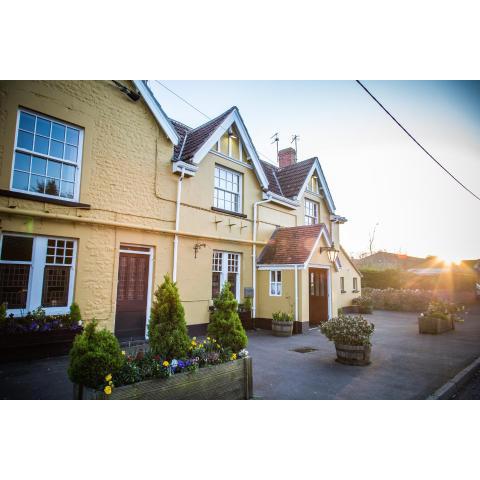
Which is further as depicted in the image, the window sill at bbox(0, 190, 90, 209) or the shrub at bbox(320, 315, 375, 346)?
the shrub at bbox(320, 315, 375, 346)

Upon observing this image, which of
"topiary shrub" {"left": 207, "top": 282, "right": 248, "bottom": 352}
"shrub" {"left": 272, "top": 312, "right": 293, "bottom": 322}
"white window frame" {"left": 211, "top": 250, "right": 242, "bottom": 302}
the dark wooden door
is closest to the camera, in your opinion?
"topiary shrub" {"left": 207, "top": 282, "right": 248, "bottom": 352}

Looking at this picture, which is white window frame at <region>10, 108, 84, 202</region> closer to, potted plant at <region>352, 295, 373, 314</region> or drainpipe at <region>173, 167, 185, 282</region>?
drainpipe at <region>173, 167, 185, 282</region>

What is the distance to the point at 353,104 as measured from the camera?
672cm

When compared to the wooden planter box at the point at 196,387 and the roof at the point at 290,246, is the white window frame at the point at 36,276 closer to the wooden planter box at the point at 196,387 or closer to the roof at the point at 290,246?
the wooden planter box at the point at 196,387

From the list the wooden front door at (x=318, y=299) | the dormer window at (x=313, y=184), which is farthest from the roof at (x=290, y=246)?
the dormer window at (x=313, y=184)

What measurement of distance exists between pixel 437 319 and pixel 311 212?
7.62 m

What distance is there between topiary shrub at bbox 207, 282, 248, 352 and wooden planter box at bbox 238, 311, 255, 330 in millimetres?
5664

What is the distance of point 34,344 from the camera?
6172mm

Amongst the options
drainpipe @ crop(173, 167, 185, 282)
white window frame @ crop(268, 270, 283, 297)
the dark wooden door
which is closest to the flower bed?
the dark wooden door

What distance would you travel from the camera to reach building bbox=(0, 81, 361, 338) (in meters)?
6.66

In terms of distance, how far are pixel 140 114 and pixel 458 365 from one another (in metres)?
10.7

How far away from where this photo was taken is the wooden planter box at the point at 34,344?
5855 millimetres

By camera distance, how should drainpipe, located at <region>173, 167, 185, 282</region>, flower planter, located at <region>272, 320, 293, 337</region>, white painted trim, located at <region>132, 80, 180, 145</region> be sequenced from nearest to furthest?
1. white painted trim, located at <region>132, 80, 180, 145</region>
2. drainpipe, located at <region>173, 167, 185, 282</region>
3. flower planter, located at <region>272, 320, 293, 337</region>
